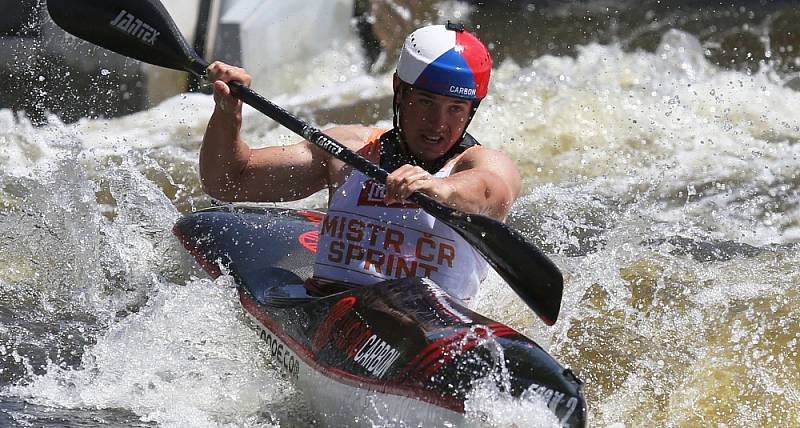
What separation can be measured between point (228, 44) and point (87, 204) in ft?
13.3

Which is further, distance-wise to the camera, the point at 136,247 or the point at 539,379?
the point at 136,247

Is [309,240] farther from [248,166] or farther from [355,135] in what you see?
[355,135]

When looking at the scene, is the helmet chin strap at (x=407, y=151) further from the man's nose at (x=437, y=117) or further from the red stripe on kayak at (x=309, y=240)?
the red stripe on kayak at (x=309, y=240)

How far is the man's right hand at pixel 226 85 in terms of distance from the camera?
4137 millimetres

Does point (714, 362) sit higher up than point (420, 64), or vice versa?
point (420, 64)

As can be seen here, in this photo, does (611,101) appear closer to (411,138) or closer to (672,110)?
(672,110)

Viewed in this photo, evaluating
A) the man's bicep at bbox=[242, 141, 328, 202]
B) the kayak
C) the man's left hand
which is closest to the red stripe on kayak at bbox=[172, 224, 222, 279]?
the kayak

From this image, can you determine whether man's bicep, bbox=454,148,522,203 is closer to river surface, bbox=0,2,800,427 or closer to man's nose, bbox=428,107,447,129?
man's nose, bbox=428,107,447,129

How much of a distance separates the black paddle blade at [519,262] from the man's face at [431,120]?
59cm

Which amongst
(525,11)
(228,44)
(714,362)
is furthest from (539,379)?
(525,11)

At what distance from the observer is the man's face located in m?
3.80

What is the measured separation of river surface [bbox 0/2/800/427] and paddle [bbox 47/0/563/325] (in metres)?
0.44

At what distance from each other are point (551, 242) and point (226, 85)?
110 inches

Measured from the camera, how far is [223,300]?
4238 mm
